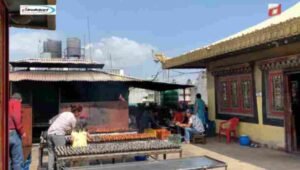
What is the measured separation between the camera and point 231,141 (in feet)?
40.0

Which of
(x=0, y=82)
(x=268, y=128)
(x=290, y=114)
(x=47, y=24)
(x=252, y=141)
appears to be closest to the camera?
(x=0, y=82)

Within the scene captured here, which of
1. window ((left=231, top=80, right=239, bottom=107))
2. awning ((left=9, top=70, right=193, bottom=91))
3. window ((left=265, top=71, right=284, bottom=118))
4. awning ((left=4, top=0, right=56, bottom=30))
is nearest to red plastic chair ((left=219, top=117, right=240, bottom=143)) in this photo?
window ((left=231, top=80, right=239, bottom=107))

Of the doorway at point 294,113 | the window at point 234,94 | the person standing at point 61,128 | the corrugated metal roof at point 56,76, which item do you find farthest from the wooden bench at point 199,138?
the person standing at point 61,128

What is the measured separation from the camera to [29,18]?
5426mm

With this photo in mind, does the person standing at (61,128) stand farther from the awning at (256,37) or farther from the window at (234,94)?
the window at (234,94)

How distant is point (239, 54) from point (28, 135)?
642cm

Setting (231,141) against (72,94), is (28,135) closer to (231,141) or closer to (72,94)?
(72,94)

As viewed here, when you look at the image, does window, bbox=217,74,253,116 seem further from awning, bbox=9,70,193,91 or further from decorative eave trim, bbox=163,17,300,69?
awning, bbox=9,70,193,91

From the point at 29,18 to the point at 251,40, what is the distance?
5288 mm

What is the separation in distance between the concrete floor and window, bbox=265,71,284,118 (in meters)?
1.02

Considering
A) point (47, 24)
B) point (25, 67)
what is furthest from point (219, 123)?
point (47, 24)

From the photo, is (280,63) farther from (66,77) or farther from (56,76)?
(56,76)

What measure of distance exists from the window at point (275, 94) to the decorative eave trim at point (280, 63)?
0.16 metres

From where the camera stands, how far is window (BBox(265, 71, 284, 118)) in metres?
9.97
